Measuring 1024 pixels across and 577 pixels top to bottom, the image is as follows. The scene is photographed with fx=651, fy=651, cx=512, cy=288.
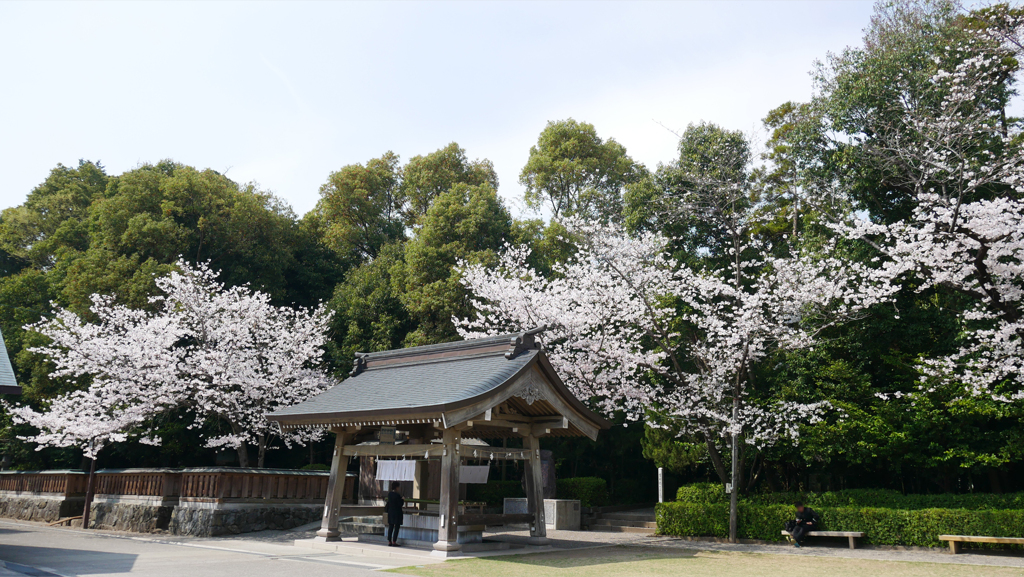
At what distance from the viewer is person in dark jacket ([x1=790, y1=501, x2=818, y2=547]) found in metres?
14.4

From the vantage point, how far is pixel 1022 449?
13.8 metres

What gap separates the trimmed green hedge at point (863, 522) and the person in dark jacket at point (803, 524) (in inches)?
13.2

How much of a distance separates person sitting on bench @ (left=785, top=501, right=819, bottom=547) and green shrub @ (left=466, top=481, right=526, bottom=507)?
1091 cm

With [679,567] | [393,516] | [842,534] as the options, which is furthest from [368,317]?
[842,534]

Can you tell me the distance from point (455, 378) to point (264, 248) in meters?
18.8

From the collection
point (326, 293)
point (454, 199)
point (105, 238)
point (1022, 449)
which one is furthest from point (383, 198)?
point (1022, 449)

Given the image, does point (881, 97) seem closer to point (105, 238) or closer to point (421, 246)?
point (421, 246)

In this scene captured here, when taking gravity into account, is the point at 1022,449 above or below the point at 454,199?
below

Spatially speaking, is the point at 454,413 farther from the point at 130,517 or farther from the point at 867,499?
the point at 130,517

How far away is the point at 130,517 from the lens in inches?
702

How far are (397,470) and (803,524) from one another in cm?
904

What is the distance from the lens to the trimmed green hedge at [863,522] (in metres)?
13.0

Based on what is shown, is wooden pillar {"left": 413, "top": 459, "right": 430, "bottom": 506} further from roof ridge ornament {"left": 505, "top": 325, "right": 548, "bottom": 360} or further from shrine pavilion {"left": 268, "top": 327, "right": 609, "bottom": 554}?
roof ridge ornament {"left": 505, "top": 325, "right": 548, "bottom": 360}

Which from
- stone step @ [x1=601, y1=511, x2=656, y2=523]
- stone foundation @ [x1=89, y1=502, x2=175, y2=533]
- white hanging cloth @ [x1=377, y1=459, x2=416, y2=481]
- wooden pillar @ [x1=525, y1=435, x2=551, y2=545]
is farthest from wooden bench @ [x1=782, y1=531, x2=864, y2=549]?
stone foundation @ [x1=89, y1=502, x2=175, y2=533]
